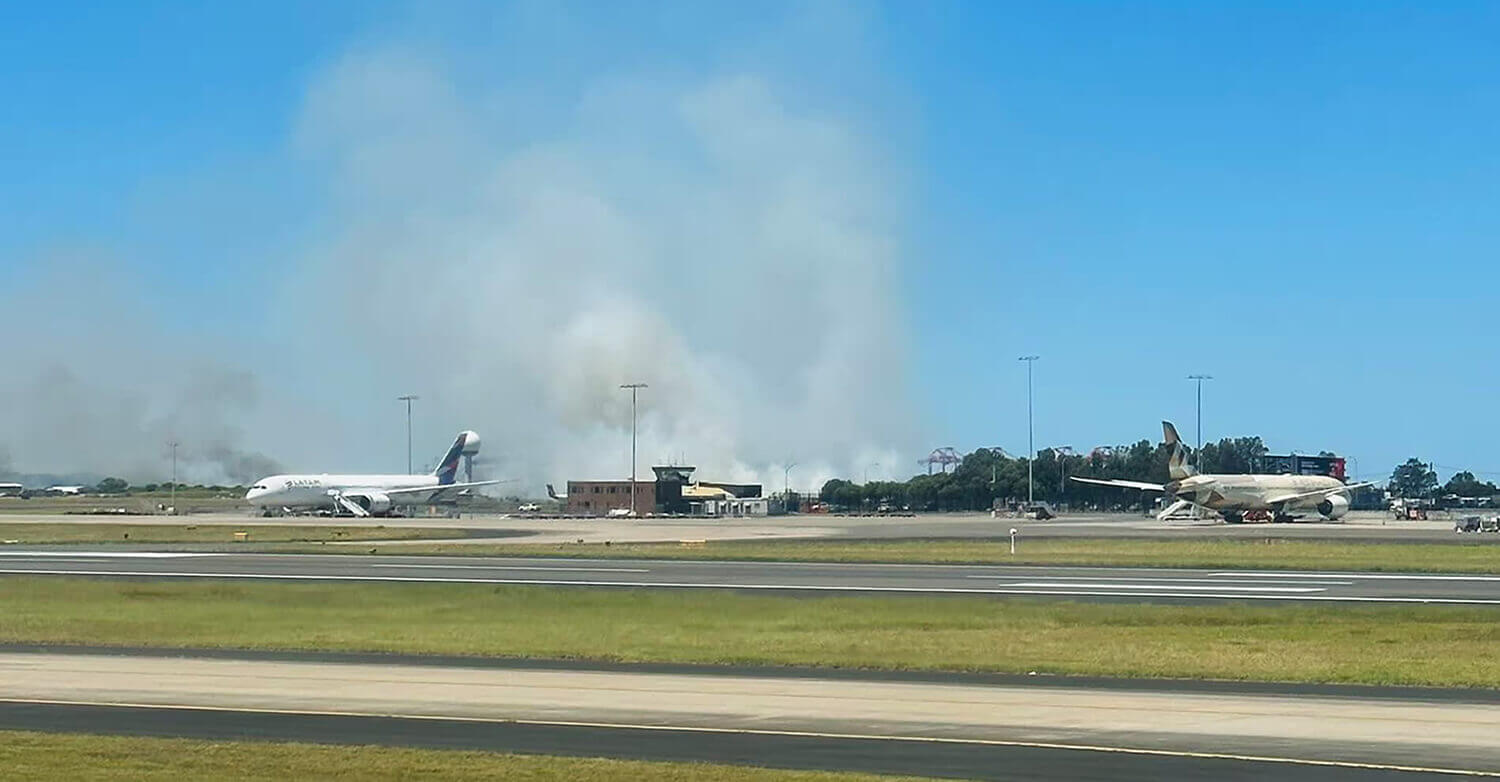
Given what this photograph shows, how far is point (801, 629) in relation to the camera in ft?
128

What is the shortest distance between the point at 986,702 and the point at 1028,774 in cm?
664

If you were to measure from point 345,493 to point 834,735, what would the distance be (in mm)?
136187

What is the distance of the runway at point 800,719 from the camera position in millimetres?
20391

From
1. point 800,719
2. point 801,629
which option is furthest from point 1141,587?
point 800,719

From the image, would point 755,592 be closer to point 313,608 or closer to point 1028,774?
point 313,608

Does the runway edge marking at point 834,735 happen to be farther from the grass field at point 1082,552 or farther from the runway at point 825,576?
the grass field at point 1082,552

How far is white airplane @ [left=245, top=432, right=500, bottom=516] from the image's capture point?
149375mm

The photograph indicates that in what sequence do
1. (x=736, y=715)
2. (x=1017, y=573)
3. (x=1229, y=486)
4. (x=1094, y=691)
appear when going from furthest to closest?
(x=1229, y=486) → (x=1017, y=573) → (x=1094, y=691) → (x=736, y=715)

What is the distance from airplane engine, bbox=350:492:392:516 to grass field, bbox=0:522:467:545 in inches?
1271

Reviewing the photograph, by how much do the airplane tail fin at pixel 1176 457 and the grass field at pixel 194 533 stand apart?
68.0m

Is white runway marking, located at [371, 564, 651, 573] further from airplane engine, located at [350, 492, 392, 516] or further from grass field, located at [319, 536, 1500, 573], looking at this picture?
airplane engine, located at [350, 492, 392, 516]

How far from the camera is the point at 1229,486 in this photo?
140 meters

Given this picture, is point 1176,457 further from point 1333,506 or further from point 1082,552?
point 1082,552

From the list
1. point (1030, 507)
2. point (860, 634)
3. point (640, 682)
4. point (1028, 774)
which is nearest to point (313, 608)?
point (860, 634)
